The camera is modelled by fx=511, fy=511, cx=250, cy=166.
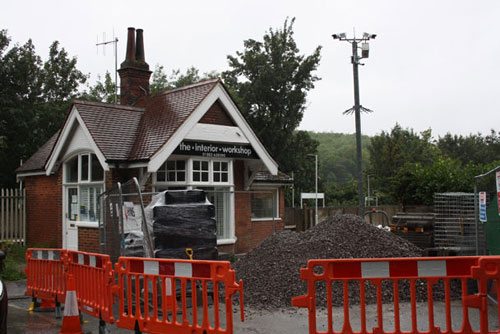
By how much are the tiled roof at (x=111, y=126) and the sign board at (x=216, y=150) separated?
160 cm

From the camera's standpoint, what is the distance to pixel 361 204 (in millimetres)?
18453

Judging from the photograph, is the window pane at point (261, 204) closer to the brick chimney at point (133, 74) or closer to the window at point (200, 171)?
the window at point (200, 171)

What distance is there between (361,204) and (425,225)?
4571 millimetres

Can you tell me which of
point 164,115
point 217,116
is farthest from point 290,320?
point 164,115

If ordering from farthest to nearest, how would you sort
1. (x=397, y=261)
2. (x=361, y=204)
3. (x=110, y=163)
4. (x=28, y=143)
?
(x=28, y=143), (x=361, y=204), (x=110, y=163), (x=397, y=261)

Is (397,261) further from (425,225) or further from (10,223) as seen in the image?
(10,223)

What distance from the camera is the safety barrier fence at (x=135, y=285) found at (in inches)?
218

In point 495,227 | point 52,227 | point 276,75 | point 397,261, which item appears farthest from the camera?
point 276,75

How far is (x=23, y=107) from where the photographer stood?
24438 mm

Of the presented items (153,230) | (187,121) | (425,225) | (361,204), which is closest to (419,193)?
(361,204)

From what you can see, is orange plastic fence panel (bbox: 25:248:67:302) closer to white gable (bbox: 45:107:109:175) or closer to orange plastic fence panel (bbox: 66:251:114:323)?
orange plastic fence panel (bbox: 66:251:114:323)

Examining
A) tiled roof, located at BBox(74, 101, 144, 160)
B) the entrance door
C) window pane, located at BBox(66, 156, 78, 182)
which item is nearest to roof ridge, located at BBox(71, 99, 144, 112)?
tiled roof, located at BBox(74, 101, 144, 160)

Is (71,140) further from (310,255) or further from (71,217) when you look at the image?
(310,255)

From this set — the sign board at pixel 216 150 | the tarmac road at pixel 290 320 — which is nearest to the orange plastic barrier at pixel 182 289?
the tarmac road at pixel 290 320
